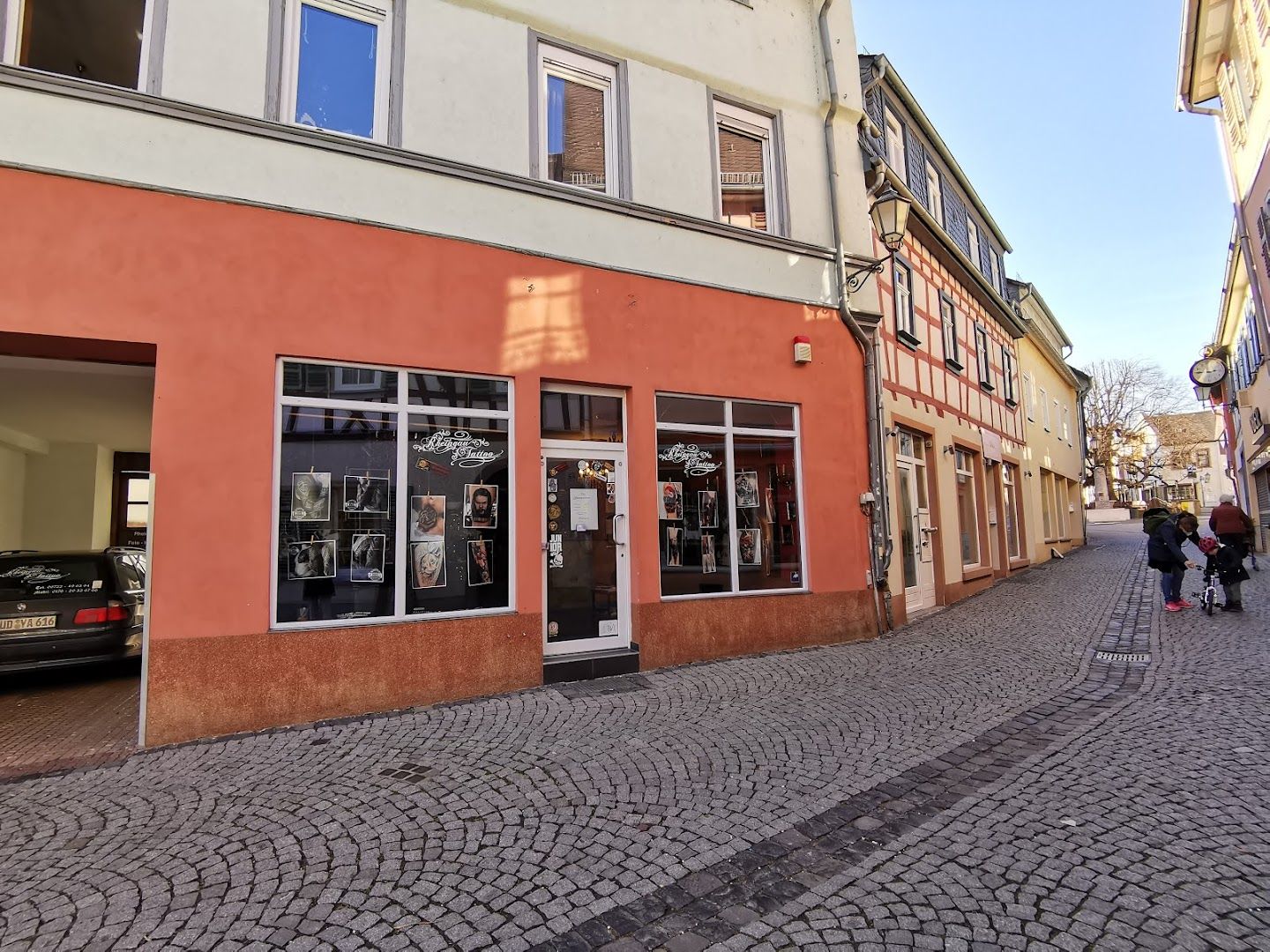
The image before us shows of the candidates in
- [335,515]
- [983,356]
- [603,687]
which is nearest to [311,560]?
[335,515]

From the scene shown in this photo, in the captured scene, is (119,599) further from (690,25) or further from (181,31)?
(690,25)

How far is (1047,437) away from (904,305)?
14.6 meters

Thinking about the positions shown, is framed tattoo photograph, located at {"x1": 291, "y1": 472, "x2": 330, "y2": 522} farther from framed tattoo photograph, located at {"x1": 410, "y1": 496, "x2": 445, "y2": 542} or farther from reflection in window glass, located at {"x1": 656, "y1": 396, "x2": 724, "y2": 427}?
reflection in window glass, located at {"x1": 656, "y1": 396, "x2": 724, "y2": 427}

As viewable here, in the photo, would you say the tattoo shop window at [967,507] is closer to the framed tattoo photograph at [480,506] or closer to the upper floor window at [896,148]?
the upper floor window at [896,148]

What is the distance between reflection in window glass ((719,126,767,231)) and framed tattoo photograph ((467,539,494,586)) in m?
4.80

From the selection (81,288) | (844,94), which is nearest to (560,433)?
(81,288)

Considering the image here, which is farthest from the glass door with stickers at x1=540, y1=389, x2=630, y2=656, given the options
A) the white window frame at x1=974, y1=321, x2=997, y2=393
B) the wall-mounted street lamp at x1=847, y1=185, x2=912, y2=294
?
the white window frame at x1=974, y1=321, x2=997, y2=393

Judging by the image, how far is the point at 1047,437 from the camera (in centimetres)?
2275

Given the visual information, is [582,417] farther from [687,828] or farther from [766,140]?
[766,140]

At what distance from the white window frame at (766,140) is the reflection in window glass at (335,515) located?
17.3 ft

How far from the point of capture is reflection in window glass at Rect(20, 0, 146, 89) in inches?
216

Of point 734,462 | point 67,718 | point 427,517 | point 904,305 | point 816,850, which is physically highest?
point 904,305

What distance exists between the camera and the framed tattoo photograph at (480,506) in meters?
6.45

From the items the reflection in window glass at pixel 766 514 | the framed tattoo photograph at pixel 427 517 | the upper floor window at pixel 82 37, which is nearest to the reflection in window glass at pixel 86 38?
the upper floor window at pixel 82 37
